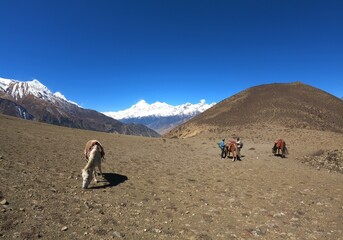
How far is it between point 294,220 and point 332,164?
16.6 metres

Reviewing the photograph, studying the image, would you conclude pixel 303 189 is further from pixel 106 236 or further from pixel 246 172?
pixel 106 236

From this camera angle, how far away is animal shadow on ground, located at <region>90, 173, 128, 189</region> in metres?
15.7

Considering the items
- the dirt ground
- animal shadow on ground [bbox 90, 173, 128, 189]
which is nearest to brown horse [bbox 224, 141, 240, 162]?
the dirt ground

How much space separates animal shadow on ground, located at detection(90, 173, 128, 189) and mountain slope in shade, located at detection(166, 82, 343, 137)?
58.9 m

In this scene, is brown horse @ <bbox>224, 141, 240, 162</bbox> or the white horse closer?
the white horse

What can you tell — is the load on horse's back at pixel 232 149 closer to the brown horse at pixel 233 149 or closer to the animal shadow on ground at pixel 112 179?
the brown horse at pixel 233 149

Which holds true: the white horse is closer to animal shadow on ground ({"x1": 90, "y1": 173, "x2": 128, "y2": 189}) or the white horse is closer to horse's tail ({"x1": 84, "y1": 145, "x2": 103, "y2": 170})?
horse's tail ({"x1": 84, "y1": 145, "x2": 103, "y2": 170})

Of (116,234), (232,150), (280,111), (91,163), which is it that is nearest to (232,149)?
(232,150)

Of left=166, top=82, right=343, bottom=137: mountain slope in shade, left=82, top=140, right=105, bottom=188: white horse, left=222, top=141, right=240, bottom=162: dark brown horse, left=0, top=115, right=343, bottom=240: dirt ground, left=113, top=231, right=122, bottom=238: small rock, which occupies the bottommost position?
left=113, top=231, right=122, bottom=238: small rock

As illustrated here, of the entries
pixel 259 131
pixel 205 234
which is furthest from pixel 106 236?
pixel 259 131

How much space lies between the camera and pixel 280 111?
8531 centimetres

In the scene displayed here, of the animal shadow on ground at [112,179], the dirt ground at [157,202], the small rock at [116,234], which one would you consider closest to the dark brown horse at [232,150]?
the dirt ground at [157,202]

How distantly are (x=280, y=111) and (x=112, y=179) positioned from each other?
7704 centimetres

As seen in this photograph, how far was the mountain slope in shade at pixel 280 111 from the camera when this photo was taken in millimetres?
77125
